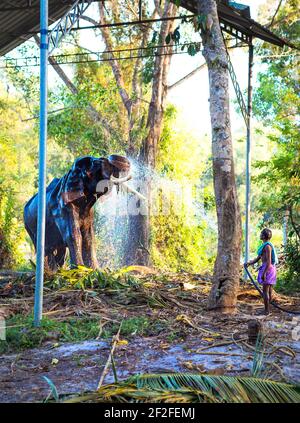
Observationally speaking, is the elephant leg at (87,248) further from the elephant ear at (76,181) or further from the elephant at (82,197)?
the elephant ear at (76,181)

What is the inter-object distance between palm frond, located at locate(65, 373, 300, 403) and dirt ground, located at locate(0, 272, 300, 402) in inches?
27.8

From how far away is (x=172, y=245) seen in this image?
19.2 m

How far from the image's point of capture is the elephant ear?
1167 cm

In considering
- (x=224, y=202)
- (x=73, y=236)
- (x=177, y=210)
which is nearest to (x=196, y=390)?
(x=224, y=202)

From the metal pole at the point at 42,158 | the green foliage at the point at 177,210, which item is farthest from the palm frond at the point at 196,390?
the green foliage at the point at 177,210

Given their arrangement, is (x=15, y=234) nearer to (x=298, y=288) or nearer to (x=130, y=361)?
(x=298, y=288)

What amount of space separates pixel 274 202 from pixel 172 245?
494 cm

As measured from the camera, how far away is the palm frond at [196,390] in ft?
12.6

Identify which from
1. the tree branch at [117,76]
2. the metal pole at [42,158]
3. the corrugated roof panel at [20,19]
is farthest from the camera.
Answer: the tree branch at [117,76]

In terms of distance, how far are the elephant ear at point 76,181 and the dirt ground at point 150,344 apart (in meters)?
1.93

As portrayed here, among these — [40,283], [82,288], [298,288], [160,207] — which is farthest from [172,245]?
[40,283]

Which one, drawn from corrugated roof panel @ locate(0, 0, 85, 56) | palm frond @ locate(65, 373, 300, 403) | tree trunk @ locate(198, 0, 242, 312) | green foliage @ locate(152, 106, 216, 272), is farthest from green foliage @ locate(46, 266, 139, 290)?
green foliage @ locate(152, 106, 216, 272)

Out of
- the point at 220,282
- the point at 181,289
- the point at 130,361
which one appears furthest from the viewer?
the point at 181,289

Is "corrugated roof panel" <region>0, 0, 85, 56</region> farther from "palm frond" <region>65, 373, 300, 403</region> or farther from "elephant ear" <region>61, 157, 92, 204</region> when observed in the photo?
"palm frond" <region>65, 373, 300, 403</region>
